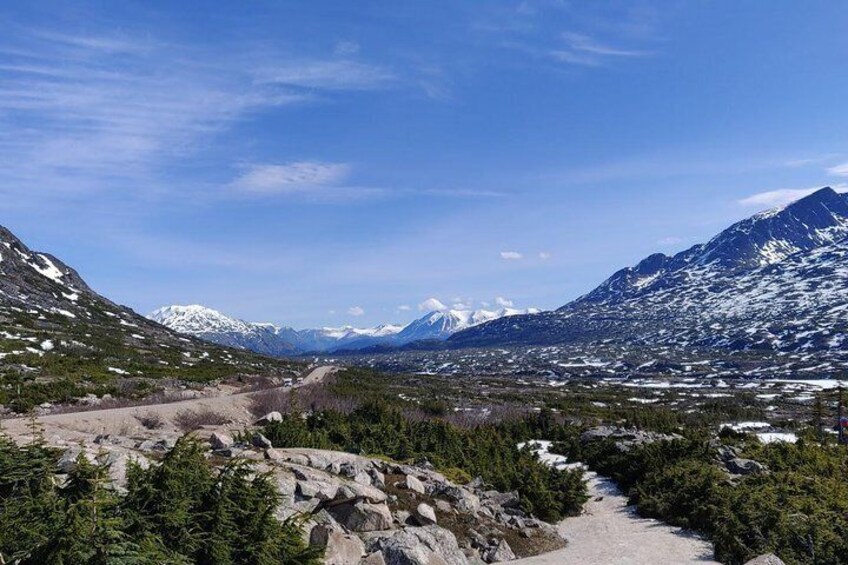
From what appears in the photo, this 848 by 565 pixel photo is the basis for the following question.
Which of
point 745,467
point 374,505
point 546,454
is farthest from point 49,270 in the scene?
point 745,467

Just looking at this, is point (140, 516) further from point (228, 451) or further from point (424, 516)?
point (228, 451)

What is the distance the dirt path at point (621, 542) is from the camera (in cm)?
2305

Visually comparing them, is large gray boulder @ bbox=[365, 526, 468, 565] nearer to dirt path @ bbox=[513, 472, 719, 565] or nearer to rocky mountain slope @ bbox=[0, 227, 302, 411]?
dirt path @ bbox=[513, 472, 719, 565]

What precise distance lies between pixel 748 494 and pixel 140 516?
27.0 meters

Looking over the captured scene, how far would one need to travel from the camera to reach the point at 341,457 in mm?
27375

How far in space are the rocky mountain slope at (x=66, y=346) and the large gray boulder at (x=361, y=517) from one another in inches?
1278

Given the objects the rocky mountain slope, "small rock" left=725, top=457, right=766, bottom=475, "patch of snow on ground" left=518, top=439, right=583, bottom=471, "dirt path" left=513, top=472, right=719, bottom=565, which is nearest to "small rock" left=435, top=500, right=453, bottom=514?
"dirt path" left=513, top=472, right=719, bottom=565

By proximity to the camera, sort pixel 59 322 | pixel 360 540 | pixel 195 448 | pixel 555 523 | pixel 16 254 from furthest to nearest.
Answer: pixel 16 254, pixel 59 322, pixel 555 523, pixel 360 540, pixel 195 448

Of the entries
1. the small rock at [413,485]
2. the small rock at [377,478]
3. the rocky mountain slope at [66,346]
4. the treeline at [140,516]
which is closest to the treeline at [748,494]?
the small rock at [413,485]

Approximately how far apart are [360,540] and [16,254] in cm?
18447

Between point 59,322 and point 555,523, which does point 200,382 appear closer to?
point 555,523

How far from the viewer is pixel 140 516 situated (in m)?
11.7

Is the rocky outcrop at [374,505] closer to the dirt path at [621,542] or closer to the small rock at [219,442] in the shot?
the small rock at [219,442]

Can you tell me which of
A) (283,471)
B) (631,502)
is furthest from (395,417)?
(283,471)
